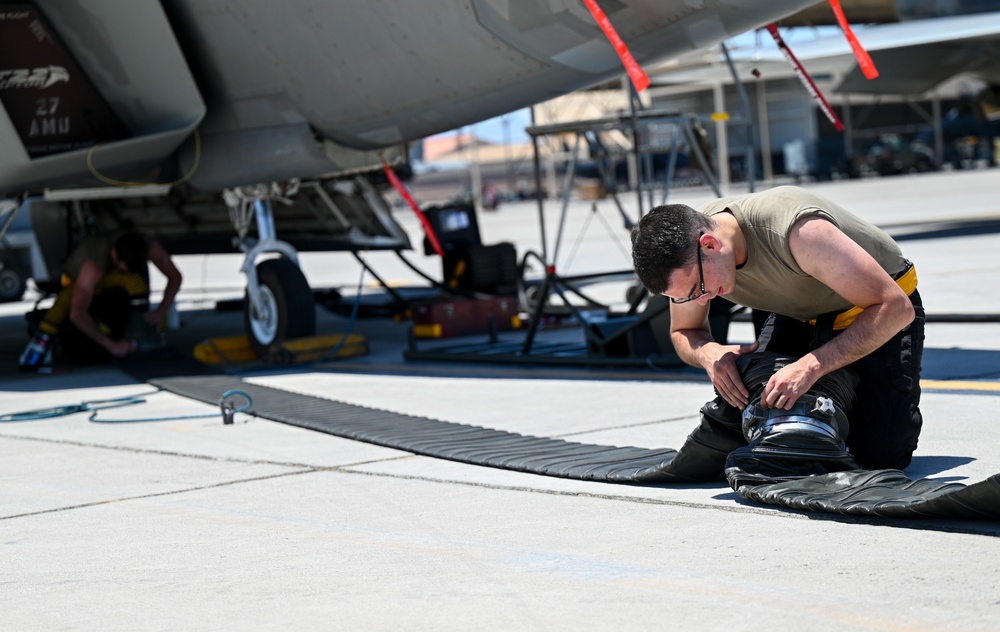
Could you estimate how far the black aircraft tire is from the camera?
10.1m

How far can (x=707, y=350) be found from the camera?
15.3 ft

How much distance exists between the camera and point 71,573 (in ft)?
13.2

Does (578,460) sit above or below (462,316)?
below

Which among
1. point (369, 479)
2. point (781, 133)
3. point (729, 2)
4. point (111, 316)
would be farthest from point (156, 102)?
point (781, 133)

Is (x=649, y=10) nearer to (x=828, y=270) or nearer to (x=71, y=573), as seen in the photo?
(x=828, y=270)

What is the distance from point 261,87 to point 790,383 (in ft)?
20.3

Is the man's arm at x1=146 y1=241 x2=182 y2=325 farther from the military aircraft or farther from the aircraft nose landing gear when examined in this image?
the aircraft nose landing gear

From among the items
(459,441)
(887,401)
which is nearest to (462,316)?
(459,441)

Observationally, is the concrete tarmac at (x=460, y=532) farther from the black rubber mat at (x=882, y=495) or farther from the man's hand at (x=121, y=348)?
the man's hand at (x=121, y=348)

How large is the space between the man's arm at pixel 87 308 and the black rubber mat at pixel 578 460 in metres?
1.70

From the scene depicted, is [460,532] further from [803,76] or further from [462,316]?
[462,316]

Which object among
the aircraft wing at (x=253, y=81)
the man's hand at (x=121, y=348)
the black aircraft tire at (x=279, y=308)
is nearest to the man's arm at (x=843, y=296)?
the aircraft wing at (x=253, y=81)

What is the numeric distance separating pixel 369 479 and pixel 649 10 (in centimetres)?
360

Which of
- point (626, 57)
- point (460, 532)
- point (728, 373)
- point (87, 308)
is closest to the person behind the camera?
point (460, 532)
